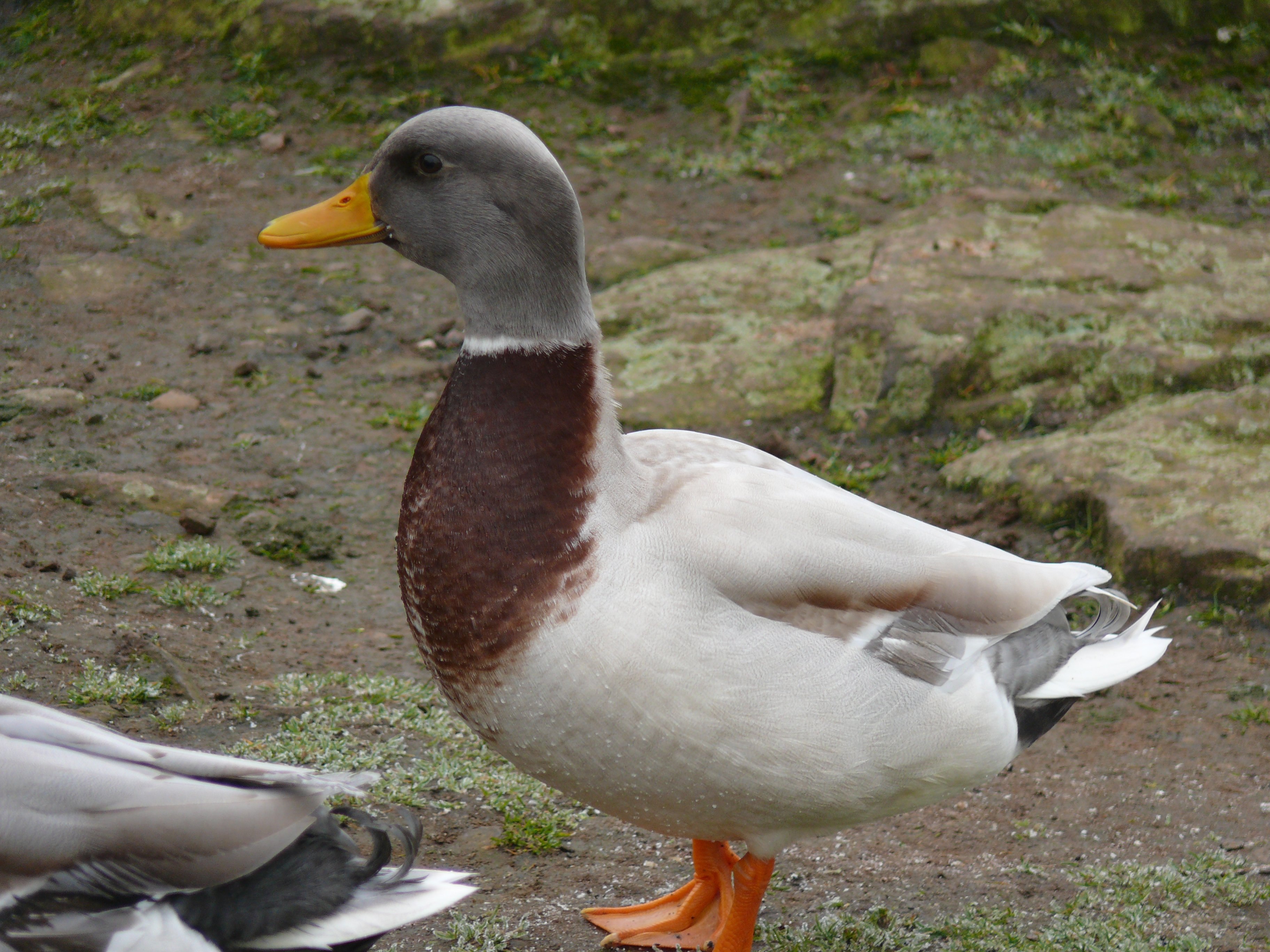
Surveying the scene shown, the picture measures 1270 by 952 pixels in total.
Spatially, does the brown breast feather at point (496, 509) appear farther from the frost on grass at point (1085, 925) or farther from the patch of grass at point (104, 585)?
the patch of grass at point (104, 585)

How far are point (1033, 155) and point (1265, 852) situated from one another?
15.6 feet

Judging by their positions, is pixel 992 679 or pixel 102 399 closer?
pixel 992 679

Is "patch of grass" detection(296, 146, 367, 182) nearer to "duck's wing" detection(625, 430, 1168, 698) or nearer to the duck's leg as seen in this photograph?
"duck's wing" detection(625, 430, 1168, 698)

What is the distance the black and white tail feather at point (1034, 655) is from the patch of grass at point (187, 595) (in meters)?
2.42

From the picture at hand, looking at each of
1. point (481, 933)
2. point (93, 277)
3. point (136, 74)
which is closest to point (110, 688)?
point (481, 933)

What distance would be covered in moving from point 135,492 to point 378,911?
2765 millimetres

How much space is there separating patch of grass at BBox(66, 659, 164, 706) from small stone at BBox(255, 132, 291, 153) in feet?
13.6

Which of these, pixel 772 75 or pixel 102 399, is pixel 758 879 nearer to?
pixel 102 399

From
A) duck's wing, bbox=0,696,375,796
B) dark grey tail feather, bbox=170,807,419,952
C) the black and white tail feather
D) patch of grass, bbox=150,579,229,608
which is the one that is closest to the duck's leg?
the black and white tail feather

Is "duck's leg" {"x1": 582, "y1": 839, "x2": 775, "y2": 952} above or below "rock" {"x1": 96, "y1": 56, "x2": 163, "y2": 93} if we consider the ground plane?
below

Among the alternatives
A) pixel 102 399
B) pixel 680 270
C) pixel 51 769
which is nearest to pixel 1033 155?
pixel 680 270

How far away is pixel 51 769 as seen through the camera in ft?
6.95

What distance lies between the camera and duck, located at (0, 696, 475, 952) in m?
2.07

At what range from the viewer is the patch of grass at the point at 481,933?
2.90m
